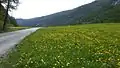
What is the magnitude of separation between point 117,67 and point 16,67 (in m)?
5.06

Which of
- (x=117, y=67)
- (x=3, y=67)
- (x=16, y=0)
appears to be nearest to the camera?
(x=117, y=67)

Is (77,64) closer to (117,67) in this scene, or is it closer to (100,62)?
(100,62)

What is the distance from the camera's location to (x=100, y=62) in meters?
15.2

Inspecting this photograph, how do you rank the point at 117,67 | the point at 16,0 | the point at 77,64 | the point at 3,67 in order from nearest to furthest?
the point at 117,67, the point at 77,64, the point at 3,67, the point at 16,0

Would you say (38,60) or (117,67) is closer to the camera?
(117,67)

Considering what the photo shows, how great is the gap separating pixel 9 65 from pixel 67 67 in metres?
4.07

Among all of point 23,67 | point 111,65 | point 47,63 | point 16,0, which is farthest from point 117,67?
point 16,0

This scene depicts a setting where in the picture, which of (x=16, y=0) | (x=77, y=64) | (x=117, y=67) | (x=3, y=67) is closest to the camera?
(x=117, y=67)

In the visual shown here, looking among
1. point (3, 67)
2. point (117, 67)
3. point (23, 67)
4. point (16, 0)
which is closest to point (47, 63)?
point (23, 67)

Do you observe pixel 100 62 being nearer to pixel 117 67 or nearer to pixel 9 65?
pixel 117 67

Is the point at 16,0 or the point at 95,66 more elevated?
the point at 16,0

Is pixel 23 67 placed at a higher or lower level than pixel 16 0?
lower

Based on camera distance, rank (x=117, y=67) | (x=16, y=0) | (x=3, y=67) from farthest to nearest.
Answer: (x=16, y=0)
(x=3, y=67)
(x=117, y=67)

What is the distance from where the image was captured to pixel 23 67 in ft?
50.9
